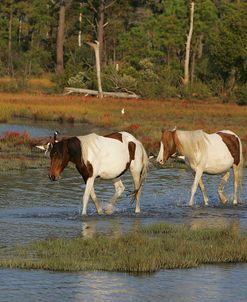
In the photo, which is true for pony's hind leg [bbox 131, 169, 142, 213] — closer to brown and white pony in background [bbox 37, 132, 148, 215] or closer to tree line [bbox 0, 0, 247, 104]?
brown and white pony in background [bbox 37, 132, 148, 215]

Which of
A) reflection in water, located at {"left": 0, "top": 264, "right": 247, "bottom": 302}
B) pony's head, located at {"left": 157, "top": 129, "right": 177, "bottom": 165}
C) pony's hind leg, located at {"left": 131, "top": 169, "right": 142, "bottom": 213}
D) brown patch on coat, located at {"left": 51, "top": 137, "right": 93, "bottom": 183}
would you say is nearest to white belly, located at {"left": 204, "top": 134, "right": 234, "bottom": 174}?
pony's head, located at {"left": 157, "top": 129, "right": 177, "bottom": 165}

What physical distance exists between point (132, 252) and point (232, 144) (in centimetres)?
671

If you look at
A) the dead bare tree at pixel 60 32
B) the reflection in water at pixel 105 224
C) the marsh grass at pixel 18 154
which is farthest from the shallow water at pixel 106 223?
the dead bare tree at pixel 60 32

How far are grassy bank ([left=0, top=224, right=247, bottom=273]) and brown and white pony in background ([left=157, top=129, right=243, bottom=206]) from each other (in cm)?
400

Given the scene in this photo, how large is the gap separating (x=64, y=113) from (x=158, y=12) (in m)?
34.2

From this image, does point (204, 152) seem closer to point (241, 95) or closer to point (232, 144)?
point (232, 144)

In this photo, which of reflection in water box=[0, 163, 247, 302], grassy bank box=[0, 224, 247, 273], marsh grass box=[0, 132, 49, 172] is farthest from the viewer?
marsh grass box=[0, 132, 49, 172]

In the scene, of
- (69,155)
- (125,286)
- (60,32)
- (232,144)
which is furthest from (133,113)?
(125,286)

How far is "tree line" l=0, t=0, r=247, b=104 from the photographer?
55406 millimetres

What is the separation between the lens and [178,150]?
16891 mm

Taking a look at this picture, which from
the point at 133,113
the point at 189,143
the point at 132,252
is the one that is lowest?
the point at 133,113

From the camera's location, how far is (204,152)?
56.2 feet

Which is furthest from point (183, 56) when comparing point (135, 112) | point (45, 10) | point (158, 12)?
point (135, 112)

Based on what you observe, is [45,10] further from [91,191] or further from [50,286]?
[50,286]
